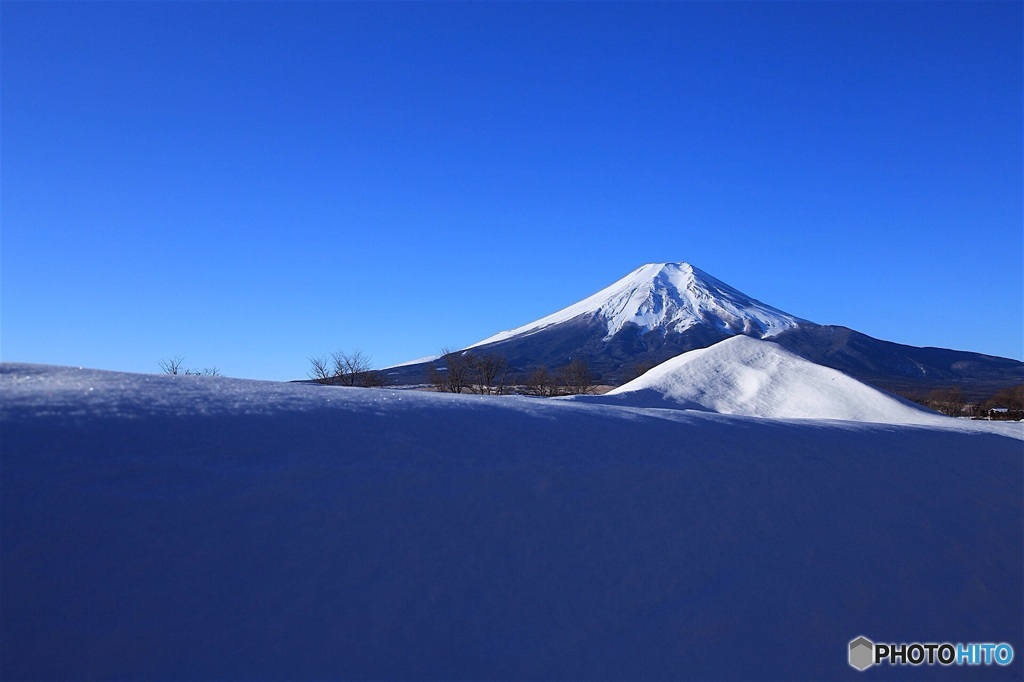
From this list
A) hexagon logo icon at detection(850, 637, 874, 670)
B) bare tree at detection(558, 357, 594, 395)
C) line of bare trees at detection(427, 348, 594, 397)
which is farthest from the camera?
bare tree at detection(558, 357, 594, 395)

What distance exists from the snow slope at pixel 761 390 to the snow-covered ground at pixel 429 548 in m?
12.6

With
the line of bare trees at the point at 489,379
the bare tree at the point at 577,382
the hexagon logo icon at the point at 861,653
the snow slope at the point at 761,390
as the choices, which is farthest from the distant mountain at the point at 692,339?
the hexagon logo icon at the point at 861,653

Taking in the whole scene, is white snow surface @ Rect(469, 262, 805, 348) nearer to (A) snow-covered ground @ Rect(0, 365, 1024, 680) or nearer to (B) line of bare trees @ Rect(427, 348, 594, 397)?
(B) line of bare trees @ Rect(427, 348, 594, 397)

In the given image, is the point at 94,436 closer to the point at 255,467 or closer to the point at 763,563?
the point at 255,467

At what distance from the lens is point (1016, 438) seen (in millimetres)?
10109

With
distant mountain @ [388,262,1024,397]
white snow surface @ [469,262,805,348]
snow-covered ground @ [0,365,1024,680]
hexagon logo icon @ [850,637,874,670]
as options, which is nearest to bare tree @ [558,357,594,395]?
distant mountain @ [388,262,1024,397]

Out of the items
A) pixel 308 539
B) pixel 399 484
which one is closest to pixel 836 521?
pixel 399 484

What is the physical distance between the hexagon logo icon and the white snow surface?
11214cm

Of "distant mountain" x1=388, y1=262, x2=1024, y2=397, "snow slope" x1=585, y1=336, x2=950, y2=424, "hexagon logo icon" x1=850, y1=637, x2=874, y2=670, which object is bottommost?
"hexagon logo icon" x1=850, y1=637, x2=874, y2=670

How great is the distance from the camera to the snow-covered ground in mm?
3705

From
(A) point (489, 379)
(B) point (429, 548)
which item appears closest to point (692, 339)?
(A) point (489, 379)

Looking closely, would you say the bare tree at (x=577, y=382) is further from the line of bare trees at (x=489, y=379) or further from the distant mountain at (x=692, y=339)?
the distant mountain at (x=692, y=339)

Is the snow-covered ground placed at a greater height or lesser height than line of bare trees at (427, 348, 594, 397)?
lesser

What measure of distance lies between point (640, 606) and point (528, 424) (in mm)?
2033
